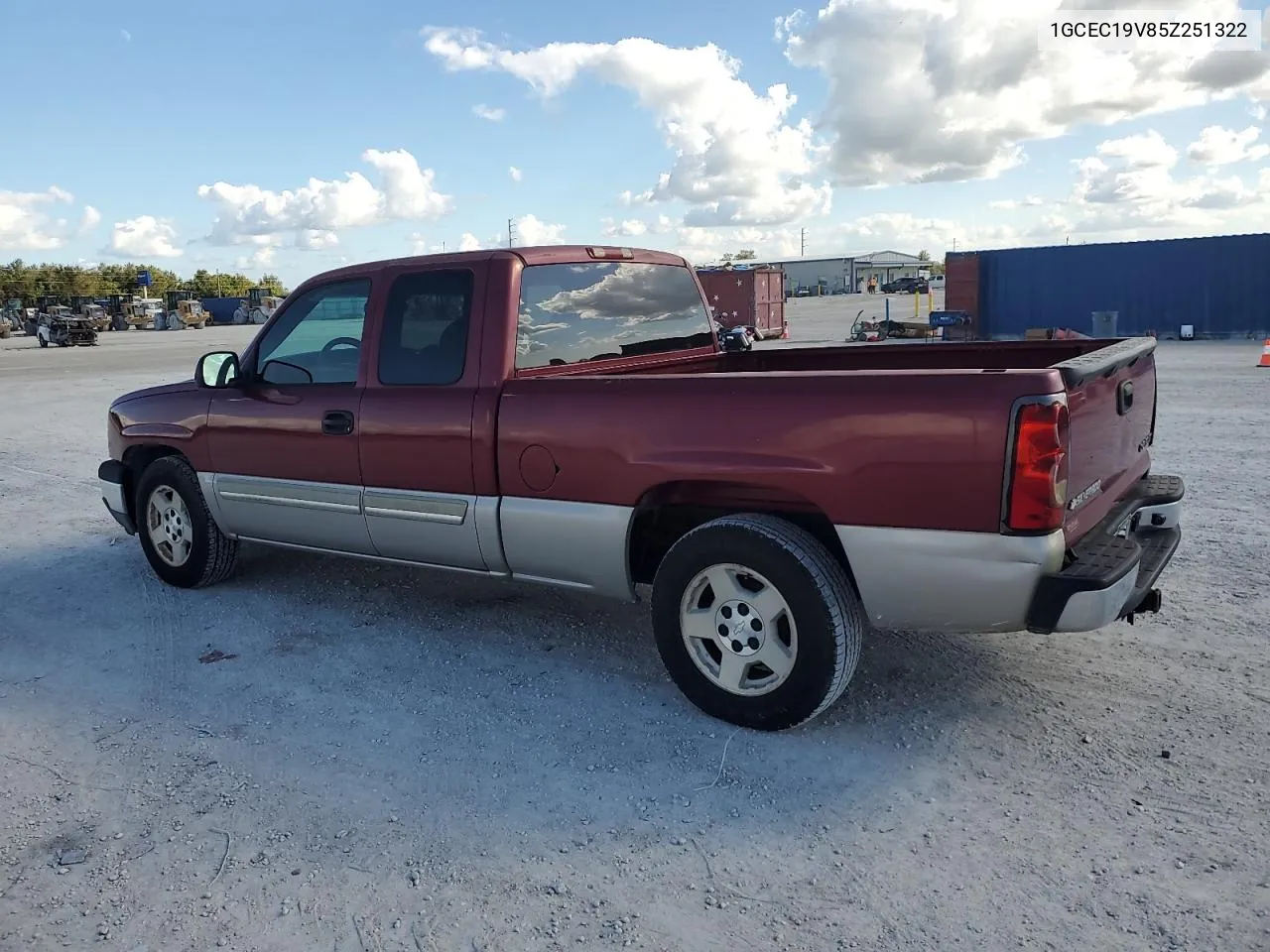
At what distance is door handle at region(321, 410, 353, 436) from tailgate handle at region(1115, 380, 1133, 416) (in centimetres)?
342

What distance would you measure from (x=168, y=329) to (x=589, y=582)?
69501 millimetres

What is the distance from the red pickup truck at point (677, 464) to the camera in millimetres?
3209

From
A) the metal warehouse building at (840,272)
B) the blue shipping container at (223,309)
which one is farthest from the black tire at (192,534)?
the metal warehouse building at (840,272)

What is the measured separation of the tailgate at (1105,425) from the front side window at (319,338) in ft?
10.7

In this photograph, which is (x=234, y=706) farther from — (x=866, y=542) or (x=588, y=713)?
(x=866, y=542)

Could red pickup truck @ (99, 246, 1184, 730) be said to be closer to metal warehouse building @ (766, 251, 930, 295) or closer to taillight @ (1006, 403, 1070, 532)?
taillight @ (1006, 403, 1070, 532)

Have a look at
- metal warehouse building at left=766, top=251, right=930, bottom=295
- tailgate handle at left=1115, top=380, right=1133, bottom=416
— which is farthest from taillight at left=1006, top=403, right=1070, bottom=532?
metal warehouse building at left=766, top=251, right=930, bottom=295

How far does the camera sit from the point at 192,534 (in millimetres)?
5680

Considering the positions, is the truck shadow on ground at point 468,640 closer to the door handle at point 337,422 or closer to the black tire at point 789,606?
the black tire at point 789,606

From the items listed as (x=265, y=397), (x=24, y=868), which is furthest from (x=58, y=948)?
(x=265, y=397)

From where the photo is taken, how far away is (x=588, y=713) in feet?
13.0

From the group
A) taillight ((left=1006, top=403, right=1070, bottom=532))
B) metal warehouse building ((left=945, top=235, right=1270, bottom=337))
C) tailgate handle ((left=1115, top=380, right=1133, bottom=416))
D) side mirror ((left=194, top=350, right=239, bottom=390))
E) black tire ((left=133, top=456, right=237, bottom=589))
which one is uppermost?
metal warehouse building ((left=945, top=235, right=1270, bottom=337))

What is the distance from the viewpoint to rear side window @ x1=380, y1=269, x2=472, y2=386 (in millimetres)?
4461

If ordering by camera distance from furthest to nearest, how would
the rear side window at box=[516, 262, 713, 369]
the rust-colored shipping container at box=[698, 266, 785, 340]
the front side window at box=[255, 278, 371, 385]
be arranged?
the rust-colored shipping container at box=[698, 266, 785, 340], the front side window at box=[255, 278, 371, 385], the rear side window at box=[516, 262, 713, 369]
